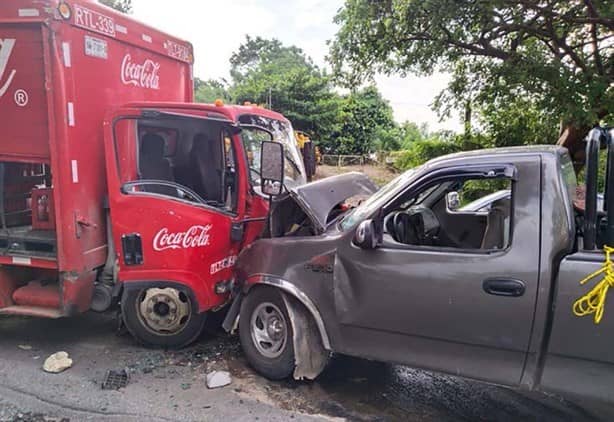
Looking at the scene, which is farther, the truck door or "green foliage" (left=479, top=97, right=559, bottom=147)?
"green foliage" (left=479, top=97, right=559, bottom=147)

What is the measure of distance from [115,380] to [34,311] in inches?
48.8

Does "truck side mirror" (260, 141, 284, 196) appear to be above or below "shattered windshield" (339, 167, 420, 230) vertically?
above

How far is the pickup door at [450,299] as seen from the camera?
3010 millimetres

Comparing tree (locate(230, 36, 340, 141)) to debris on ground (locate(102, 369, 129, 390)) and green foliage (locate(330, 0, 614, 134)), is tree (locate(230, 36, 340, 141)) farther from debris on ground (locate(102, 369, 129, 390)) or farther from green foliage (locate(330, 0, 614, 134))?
debris on ground (locate(102, 369, 129, 390))

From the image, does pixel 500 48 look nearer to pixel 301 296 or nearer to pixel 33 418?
pixel 301 296

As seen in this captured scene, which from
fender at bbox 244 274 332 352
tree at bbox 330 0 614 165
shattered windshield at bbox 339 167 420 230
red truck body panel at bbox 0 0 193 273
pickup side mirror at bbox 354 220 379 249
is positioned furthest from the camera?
tree at bbox 330 0 614 165

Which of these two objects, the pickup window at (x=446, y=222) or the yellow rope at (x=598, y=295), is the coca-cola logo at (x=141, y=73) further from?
the yellow rope at (x=598, y=295)

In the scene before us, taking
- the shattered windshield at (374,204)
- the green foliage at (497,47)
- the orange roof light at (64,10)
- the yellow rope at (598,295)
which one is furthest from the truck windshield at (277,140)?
the green foliage at (497,47)

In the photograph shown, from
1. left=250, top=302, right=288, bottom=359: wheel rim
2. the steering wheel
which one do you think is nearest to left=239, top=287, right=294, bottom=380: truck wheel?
left=250, top=302, right=288, bottom=359: wheel rim

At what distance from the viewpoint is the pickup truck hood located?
13.1ft

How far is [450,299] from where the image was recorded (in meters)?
3.17

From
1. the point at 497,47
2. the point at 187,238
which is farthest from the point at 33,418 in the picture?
the point at 497,47

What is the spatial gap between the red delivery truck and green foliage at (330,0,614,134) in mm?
6257

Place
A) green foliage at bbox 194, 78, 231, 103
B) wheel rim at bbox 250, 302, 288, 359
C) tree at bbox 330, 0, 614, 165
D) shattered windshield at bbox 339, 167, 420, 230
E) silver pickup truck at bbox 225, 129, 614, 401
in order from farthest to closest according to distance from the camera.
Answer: green foliage at bbox 194, 78, 231, 103 < tree at bbox 330, 0, 614, 165 < wheel rim at bbox 250, 302, 288, 359 < shattered windshield at bbox 339, 167, 420, 230 < silver pickup truck at bbox 225, 129, 614, 401
